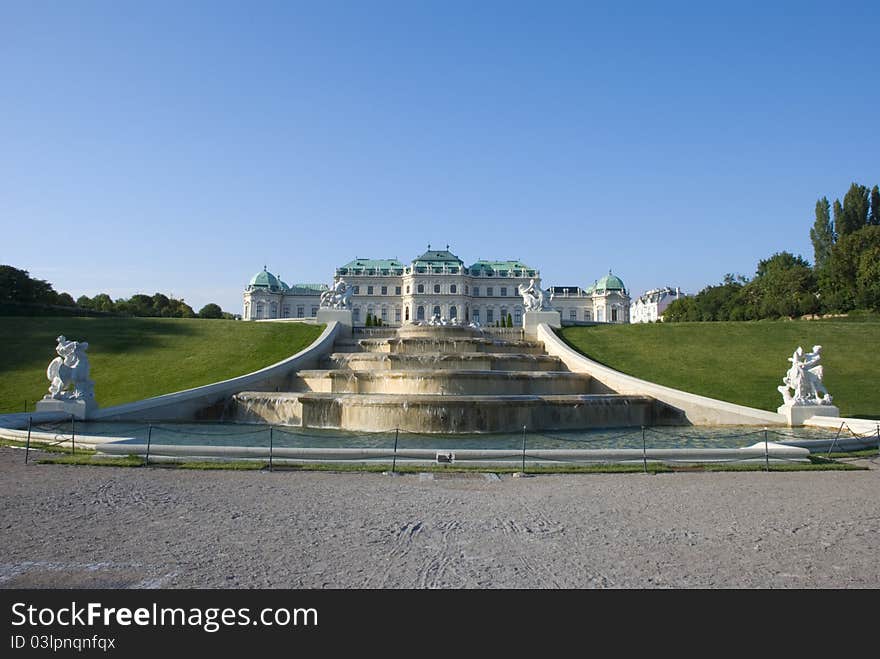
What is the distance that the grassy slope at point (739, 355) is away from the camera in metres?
23.9

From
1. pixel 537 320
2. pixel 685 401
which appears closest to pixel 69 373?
pixel 685 401

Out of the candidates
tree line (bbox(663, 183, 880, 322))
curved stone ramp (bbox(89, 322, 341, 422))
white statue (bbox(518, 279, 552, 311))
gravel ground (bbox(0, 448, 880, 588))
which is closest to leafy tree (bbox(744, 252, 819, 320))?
tree line (bbox(663, 183, 880, 322))

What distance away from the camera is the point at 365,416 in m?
18.5

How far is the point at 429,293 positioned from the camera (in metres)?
105

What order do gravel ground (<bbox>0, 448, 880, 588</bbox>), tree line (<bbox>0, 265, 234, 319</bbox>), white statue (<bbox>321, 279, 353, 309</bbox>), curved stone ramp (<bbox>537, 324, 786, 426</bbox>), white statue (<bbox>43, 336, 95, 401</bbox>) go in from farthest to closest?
tree line (<bbox>0, 265, 234, 319</bbox>) < white statue (<bbox>321, 279, 353, 309</bbox>) < curved stone ramp (<bbox>537, 324, 786, 426</bbox>) < white statue (<bbox>43, 336, 95, 401</bbox>) < gravel ground (<bbox>0, 448, 880, 588</bbox>)

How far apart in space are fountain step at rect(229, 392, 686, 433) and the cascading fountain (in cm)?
3

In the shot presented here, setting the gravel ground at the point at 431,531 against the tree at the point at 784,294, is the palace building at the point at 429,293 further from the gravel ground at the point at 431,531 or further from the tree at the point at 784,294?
the gravel ground at the point at 431,531

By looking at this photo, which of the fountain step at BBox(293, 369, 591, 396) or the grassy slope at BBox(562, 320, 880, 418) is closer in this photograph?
the fountain step at BBox(293, 369, 591, 396)

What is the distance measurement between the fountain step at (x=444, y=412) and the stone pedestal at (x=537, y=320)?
15.3 meters

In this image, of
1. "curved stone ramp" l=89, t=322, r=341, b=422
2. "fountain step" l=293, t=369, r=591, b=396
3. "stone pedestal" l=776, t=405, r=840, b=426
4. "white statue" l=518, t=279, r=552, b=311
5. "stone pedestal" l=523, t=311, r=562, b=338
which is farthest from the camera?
"white statue" l=518, t=279, r=552, b=311

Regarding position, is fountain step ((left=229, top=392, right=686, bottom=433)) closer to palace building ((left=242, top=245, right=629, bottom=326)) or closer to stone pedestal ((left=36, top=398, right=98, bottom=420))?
stone pedestal ((left=36, top=398, right=98, bottom=420))

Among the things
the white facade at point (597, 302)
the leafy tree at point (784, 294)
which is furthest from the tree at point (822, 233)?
the white facade at point (597, 302)

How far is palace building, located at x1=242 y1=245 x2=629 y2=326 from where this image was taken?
105m
